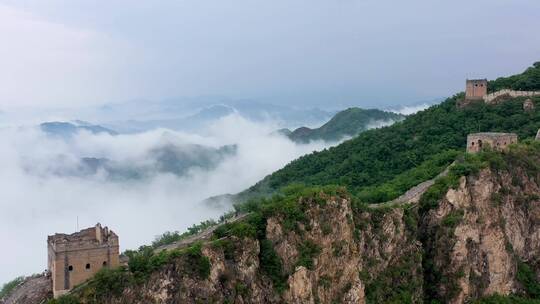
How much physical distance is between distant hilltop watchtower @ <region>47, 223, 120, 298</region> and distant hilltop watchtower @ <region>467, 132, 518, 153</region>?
31385 mm

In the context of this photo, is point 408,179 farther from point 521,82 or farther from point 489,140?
point 521,82

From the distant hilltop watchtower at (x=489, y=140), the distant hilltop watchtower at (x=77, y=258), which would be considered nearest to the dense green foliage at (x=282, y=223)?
the distant hilltop watchtower at (x=77, y=258)

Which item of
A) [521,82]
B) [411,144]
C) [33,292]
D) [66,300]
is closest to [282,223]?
[66,300]

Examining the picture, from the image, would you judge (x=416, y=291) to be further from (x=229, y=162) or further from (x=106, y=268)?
(x=229, y=162)

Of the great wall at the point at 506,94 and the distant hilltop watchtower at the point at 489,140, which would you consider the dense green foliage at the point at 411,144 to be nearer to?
the great wall at the point at 506,94

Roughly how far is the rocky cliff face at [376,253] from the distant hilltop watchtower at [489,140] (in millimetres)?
2991

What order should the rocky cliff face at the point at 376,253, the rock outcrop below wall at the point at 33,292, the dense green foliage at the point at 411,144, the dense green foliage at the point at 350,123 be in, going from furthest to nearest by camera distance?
1. the dense green foliage at the point at 350,123
2. the dense green foliage at the point at 411,144
3. the rocky cliff face at the point at 376,253
4. the rock outcrop below wall at the point at 33,292

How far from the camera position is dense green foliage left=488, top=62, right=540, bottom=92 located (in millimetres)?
68125

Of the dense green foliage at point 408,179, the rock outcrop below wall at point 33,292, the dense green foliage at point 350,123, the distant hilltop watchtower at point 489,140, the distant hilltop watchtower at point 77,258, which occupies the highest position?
the dense green foliage at point 350,123

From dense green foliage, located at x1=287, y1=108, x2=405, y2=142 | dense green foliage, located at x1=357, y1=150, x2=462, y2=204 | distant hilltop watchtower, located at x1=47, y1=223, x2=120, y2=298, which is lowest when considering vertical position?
distant hilltop watchtower, located at x1=47, y1=223, x2=120, y2=298

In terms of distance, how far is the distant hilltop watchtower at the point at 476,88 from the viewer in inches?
2670

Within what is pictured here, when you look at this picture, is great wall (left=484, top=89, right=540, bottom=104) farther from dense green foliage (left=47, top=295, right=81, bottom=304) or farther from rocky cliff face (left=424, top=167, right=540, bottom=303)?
dense green foliage (left=47, top=295, right=81, bottom=304)

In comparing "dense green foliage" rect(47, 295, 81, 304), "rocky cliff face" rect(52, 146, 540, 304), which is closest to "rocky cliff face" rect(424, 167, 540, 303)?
"rocky cliff face" rect(52, 146, 540, 304)

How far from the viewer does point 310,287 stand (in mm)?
41656
